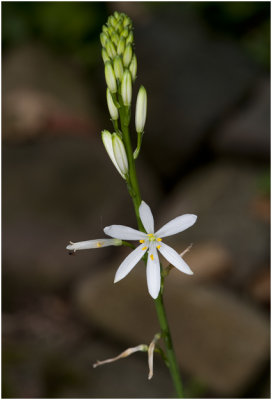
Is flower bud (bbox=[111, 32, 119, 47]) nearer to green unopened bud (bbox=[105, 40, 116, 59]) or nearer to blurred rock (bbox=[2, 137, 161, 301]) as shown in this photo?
green unopened bud (bbox=[105, 40, 116, 59])

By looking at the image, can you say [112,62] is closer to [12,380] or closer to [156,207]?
[12,380]

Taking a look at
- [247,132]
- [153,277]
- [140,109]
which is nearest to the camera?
[153,277]

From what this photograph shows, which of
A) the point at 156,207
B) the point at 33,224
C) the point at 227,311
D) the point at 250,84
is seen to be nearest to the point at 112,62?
the point at 227,311

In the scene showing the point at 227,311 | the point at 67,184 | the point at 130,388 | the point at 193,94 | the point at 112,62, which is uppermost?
the point at 193,94

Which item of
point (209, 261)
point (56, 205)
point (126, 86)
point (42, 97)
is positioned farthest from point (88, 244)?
point (42, 97)

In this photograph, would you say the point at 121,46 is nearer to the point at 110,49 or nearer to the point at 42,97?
the point at 110,49

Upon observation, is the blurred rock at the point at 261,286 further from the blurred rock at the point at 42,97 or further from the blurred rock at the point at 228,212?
the blurred rock at the point at 42,97
